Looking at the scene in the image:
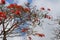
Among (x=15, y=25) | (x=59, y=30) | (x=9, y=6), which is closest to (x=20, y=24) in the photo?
(x=15, y=25)

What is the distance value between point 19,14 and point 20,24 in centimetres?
68

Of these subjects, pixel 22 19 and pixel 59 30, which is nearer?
pixel 22 19

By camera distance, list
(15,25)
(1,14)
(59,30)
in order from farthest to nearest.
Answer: (59,30) < (15,25) < (1,14)

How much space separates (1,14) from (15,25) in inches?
49.1

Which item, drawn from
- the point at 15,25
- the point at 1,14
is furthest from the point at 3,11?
the point at 15,25

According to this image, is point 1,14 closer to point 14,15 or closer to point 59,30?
point 14,15

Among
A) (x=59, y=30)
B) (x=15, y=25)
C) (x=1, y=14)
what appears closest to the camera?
(x=1, y=14)

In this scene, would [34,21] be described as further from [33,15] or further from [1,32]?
[1,32]

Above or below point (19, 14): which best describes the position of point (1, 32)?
below

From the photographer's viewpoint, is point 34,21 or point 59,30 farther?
point 59,30

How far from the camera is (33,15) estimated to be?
1364cm

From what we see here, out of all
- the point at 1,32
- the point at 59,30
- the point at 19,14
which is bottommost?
the point at 59,30

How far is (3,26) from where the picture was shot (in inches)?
524

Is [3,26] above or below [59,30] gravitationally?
above
